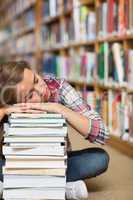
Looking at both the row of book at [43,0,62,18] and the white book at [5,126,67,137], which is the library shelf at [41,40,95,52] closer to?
the row of book at [43,0,62,18]

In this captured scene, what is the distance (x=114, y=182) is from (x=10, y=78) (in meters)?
0.86

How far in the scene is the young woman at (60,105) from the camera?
76.2 inches

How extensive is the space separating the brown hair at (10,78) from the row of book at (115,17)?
55.2 inches

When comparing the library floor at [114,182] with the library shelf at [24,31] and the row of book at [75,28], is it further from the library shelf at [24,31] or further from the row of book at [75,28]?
the library shelf at [24,31]

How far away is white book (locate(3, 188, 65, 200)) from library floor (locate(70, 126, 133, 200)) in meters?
0.25

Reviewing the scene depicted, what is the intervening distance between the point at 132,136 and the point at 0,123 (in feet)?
4.39

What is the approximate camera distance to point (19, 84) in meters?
1.93

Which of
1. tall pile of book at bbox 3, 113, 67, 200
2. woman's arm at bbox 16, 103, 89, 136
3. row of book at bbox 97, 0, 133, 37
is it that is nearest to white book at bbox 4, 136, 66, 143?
tall pile of book at bbox 3, 113, 67, 200

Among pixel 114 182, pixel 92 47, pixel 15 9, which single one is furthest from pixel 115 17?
pixel 15 9

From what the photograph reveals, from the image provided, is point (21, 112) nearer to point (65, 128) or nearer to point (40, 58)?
point (65, 128)

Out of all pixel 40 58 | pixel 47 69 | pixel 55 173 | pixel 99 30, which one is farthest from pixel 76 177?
pixel 40 58

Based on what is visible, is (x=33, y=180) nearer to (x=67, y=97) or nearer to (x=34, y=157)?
(x=34, y=157)

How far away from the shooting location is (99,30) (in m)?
3.79

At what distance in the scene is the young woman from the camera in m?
1.94
